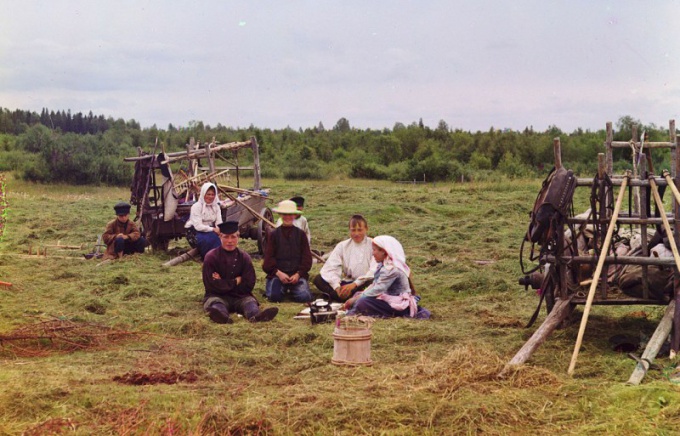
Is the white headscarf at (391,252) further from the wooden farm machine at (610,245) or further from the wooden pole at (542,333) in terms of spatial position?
the wooden pole at (542,333)

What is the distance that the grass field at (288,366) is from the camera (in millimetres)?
5410

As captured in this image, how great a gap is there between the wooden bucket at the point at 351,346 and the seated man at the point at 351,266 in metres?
3.03

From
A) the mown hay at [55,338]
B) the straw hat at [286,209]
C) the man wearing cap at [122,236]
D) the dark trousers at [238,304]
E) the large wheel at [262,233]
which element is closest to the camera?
the mown hay at [55,338]

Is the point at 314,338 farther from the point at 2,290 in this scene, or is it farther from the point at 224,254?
the point at 2,290

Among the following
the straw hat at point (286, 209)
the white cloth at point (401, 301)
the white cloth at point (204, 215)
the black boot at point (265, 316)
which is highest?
the straw hat at point (286, 209)

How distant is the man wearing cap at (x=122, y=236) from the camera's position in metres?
13.6

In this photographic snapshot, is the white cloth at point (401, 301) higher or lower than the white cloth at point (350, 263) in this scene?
lower

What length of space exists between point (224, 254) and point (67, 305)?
1933 millimetres

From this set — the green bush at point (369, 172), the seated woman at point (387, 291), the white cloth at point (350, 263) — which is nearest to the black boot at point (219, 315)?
the seated woman at point (387, 291)

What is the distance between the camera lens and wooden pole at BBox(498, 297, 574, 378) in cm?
673

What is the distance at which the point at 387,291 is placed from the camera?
9312mm

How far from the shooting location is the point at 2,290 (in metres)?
11.0

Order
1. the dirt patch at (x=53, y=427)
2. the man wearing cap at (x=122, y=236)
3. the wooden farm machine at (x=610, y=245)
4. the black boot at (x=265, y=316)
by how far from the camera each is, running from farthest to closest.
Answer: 1. the man wearing cap at (x=122, y=236)
2. the black boot at (x=265, y=316)
3. the wooden farm machine at (x=610, y=245)
4. the dirt patch at (x=53, y=427)

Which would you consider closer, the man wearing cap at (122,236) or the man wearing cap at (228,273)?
the man wearing cap at (228,273)
